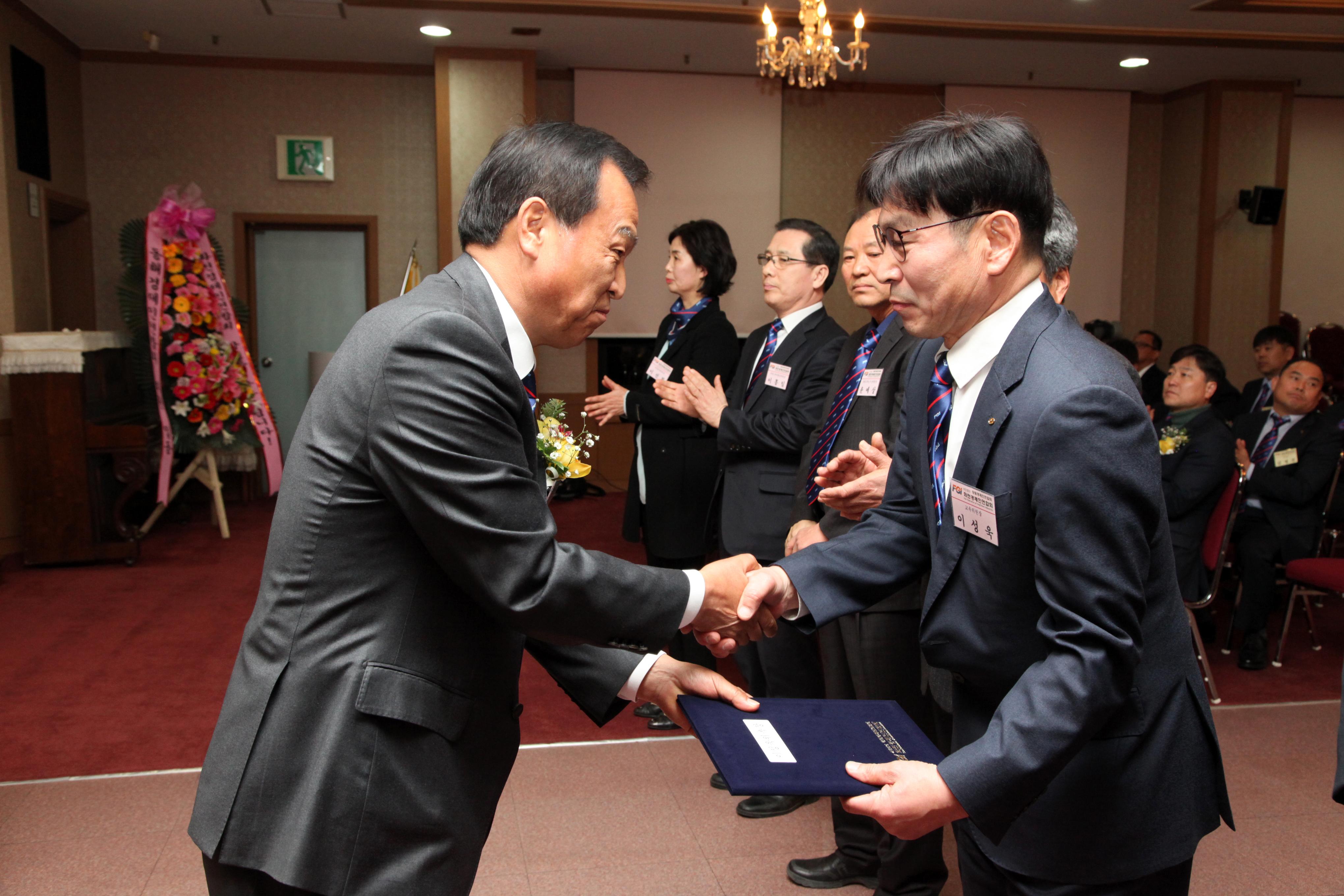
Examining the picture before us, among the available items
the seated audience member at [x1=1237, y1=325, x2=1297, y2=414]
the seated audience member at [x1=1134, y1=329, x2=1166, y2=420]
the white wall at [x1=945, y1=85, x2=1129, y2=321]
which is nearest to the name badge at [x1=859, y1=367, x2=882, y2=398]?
the seated audience member at [x1=1237, y1=325, x2=1297, y2=414]

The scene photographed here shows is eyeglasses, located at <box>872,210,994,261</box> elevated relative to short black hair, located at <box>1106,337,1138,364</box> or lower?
elevated

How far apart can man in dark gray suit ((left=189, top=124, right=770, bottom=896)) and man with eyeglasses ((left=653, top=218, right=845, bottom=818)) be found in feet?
6.25

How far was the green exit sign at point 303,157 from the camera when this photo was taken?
332 inches

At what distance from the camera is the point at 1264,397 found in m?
5.97

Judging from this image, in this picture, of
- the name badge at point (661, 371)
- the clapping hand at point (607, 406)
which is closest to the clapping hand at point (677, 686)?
the clapping hand at point (607, 406)

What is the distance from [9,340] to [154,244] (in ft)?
3.64

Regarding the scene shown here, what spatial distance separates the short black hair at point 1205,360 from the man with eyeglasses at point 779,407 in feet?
6.78

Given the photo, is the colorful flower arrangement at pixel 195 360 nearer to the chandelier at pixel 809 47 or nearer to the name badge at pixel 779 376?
the chandelier at pixel 809 47

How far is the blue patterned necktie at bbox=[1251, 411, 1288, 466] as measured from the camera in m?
4.89

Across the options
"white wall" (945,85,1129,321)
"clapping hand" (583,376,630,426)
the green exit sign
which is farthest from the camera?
"white wall" (945,85,1129,321)

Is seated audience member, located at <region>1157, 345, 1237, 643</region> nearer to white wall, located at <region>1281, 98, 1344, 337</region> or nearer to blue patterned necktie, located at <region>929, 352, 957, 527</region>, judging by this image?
blue patterned necktie, located at <region>929, 352, 957, 527</region>

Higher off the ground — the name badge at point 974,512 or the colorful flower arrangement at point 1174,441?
the name badge at point 974,512

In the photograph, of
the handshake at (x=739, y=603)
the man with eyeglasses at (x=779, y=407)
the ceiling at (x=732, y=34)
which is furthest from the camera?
the ceiling at (x=732, y=34)

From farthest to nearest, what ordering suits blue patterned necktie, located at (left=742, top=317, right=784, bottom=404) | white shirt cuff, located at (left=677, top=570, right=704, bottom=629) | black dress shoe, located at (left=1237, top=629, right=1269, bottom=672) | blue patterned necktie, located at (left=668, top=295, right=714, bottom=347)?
black dress shoe, located at (left=1237, top=629, right=1269, bottom=672), blue patterned necktie, located at (left=668, top=295, right=714, bottom=347), blue patterned necktie, located at (left=742, top=317, right=784, bottom=404), white shirt cuff, located at (left=677, top=570, right=704, bottom=629)
